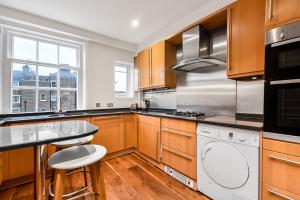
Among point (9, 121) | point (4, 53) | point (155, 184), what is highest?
point (4, 53)

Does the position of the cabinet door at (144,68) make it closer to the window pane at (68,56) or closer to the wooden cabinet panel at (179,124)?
the wooden cabinet panel at (179,124)

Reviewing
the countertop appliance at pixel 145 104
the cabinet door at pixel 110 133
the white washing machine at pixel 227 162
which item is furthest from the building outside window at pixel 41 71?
the white washing machine at pixel 227 162

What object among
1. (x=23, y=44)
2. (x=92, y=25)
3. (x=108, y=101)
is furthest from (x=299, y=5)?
(x=23, y=44)

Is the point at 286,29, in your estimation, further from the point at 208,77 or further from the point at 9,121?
the point at 9,121

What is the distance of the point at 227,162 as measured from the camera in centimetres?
144

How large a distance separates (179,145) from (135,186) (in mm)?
810

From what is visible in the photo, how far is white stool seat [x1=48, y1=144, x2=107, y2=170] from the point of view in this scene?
1.04 meters

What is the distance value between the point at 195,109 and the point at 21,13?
127 inches

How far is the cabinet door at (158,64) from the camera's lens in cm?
269

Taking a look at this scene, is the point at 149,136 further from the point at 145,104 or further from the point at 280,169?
the point at 280,169

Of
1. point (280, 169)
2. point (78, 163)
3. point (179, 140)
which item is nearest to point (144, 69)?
point (179, 140)

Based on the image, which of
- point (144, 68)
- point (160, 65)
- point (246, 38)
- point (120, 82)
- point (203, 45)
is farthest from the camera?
point (120, 82)

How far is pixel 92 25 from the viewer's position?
272 cm

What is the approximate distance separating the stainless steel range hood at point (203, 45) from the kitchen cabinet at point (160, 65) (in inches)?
19.4
